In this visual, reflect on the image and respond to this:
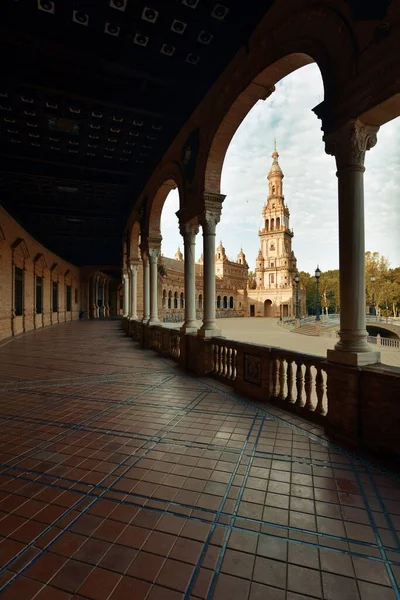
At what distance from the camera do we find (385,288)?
50.3 meters

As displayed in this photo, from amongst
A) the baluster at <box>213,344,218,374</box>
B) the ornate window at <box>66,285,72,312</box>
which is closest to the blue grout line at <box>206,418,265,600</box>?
the baluster at <box>213,344,218,374</box>

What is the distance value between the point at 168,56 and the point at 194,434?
22.2 ft

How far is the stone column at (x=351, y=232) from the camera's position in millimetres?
3785

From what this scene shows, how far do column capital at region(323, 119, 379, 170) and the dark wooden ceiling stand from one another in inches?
48.7

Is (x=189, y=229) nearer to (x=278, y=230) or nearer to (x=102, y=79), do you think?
(x=102, y=79)

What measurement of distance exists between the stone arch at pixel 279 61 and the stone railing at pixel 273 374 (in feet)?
11.3

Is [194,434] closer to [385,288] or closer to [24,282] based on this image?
[24,282]

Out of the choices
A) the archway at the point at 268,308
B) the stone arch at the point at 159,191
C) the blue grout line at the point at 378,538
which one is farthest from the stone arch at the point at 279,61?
the archway at the point at 268,308

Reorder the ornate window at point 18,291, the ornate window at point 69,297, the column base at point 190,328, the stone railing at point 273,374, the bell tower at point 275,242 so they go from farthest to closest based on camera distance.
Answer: the bell tower at point 275,242, the ornate window at point 69,297, the ornate window at point 18,291, the column base at point 190,328, the stone railing at point 273,374

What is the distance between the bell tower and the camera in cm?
6825

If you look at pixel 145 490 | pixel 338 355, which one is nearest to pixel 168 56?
pixel 338 355

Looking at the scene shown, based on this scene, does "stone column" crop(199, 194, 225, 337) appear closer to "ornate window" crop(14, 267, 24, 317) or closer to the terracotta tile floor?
the terracotta tile floor

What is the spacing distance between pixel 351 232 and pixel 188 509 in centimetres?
344

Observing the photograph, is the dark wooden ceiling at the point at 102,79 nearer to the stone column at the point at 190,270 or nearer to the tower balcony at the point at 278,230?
the stone column at the point at 190,270
